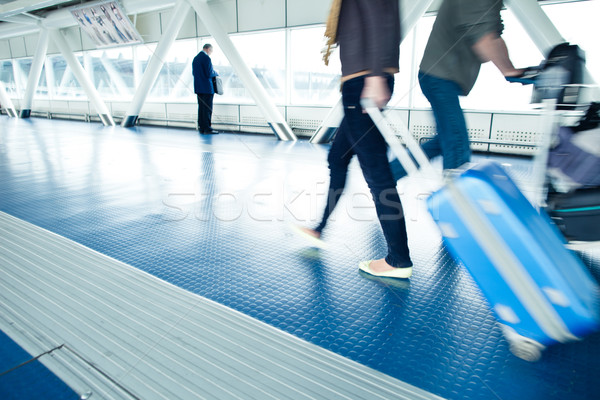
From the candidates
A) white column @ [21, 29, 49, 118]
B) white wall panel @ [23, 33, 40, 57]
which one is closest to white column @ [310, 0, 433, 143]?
white column @ [21, 29, 49, 118]

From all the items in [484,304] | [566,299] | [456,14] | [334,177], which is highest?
[456,14]

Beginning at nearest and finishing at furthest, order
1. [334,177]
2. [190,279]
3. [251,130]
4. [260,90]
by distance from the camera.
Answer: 1. [190,279]
2. [334,177]
3. [260,90]
4. [251,130]

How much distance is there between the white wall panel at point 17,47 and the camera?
1522cm

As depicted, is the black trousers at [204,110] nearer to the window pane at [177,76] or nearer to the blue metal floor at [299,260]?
the window pane at [177,76]

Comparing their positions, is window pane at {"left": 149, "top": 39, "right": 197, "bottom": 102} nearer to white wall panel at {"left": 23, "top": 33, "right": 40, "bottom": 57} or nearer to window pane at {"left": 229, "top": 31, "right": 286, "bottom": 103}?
window pane at {"left": 229, "top": 31, "right": 286, "bottom": 103}

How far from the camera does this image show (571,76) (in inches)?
61.7

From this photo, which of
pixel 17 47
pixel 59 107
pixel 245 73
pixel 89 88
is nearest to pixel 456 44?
pixel 245 73

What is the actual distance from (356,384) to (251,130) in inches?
353

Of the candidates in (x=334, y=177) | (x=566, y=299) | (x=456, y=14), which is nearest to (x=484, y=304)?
(x=566, y=299)

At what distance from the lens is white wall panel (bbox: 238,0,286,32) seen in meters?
8.55

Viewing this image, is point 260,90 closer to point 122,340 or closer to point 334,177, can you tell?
point 334,177

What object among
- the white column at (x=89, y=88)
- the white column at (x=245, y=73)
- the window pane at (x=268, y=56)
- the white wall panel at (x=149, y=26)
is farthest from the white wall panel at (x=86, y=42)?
the white column at (x=245, y=73)

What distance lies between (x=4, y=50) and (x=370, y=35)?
20.5m

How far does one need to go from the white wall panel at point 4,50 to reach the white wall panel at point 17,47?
1.12 feet
